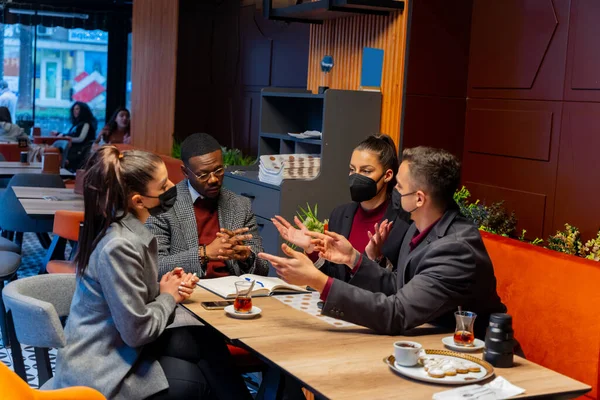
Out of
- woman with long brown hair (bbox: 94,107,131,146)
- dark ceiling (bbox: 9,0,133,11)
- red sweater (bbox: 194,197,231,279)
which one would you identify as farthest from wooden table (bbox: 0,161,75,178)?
dark ceiling (bbox: 9,0,133,11)

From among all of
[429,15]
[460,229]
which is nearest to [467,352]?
[460,229]

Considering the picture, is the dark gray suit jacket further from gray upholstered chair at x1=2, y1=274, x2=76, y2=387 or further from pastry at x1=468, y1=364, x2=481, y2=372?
gray upholstered chair at x1=2, y1=274, x2=76, y2=387

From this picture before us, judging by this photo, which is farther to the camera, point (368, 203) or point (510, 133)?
point (510, 133)

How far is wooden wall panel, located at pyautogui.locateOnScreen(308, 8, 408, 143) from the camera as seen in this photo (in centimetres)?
504

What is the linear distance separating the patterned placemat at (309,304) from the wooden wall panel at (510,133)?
2.06m

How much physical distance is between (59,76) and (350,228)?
1311cm

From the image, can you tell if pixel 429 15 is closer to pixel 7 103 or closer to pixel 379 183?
pixel 379 183

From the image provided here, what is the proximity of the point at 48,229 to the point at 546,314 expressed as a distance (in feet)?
12.8

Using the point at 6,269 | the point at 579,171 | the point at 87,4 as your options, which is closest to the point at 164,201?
the point at 6,269

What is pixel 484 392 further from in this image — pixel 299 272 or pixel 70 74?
pixel 70 74

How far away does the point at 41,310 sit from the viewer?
8.25 feet

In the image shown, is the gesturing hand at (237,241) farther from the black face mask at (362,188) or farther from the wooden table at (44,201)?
the wooden table at (44,201)

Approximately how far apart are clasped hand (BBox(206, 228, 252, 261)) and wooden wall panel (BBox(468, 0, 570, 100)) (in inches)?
86.2

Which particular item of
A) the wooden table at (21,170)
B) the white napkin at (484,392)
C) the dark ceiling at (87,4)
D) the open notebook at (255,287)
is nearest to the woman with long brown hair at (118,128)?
the wooden table at (21,170)
